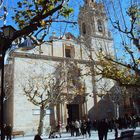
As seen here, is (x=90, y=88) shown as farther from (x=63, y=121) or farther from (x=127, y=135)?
(x=127, y=135)

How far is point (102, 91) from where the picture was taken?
3631 centimetres

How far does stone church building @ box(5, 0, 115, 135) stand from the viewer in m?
30.2

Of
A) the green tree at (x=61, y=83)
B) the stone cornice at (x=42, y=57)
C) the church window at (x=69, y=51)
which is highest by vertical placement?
the church window at (x=69, y=51)

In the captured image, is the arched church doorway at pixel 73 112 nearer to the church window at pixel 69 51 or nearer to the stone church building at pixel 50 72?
the stone church building at pixel 50 72

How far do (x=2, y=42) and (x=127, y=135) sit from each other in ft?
18.1

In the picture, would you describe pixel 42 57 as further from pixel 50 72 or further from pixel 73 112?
pixel 73 112

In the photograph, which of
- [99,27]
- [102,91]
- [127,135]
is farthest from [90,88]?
[127,135]

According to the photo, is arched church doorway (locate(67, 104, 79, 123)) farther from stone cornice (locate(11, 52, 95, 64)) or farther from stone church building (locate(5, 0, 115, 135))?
stone cornice (locate(11, 52, 95, 64))

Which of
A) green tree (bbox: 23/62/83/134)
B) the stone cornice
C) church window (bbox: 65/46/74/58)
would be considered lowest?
green tree (bbox: 23/62/83/134)

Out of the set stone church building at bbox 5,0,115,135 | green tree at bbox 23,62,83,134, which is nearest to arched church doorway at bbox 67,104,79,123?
stone church building at bbox 5,0,115,135

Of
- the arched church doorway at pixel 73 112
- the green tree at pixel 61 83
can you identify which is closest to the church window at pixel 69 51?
the green tree at pixel 61 83

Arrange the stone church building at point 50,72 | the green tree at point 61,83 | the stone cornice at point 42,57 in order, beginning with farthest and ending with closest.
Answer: the stone cornice at point 42,57
the stone church building at point 50,72
the green tree at point 61,83

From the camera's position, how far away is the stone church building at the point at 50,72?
99.2 feet

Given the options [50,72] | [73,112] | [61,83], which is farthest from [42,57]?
[73,112]
